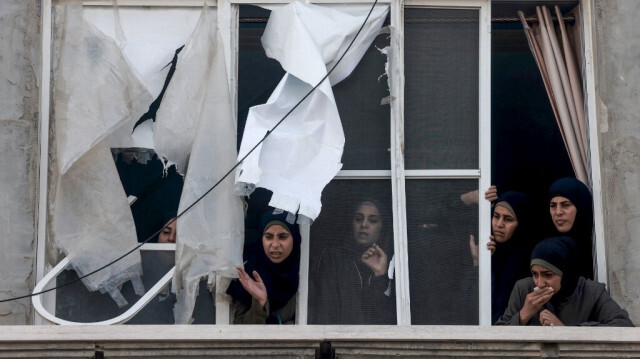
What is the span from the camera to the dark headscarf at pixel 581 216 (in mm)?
9328

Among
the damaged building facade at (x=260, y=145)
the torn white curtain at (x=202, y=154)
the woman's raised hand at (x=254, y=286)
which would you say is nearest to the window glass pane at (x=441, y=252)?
the damaged building facade at (x=260, y=145)

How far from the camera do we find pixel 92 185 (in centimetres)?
927

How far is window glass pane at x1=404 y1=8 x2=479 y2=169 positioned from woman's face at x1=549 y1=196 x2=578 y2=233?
524 millimetres

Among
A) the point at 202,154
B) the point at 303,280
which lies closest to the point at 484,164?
the point at 303,280

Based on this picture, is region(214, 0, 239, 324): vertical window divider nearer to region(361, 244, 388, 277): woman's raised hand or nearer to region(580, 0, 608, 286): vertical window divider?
region(361, 244, 388, 277): woman's raised hand

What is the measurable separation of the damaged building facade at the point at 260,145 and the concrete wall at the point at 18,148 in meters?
0.01

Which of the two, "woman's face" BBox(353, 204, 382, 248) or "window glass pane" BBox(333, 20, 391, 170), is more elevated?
"window glass pane" BBox(333, 20, 391, 170)

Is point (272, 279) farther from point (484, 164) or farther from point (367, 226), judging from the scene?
point (484, 164)

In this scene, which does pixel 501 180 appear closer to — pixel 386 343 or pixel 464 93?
pixel 464 93

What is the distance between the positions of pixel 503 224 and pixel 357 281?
38.0 inches

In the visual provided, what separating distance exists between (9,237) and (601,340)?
3.40 m

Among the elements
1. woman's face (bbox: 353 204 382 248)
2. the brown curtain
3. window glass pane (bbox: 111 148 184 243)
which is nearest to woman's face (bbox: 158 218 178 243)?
window glass pane (bbox: 111 148 184 243)

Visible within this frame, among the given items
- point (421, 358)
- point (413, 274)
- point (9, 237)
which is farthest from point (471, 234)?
point (9, 237)

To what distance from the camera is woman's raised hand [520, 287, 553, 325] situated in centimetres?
892
